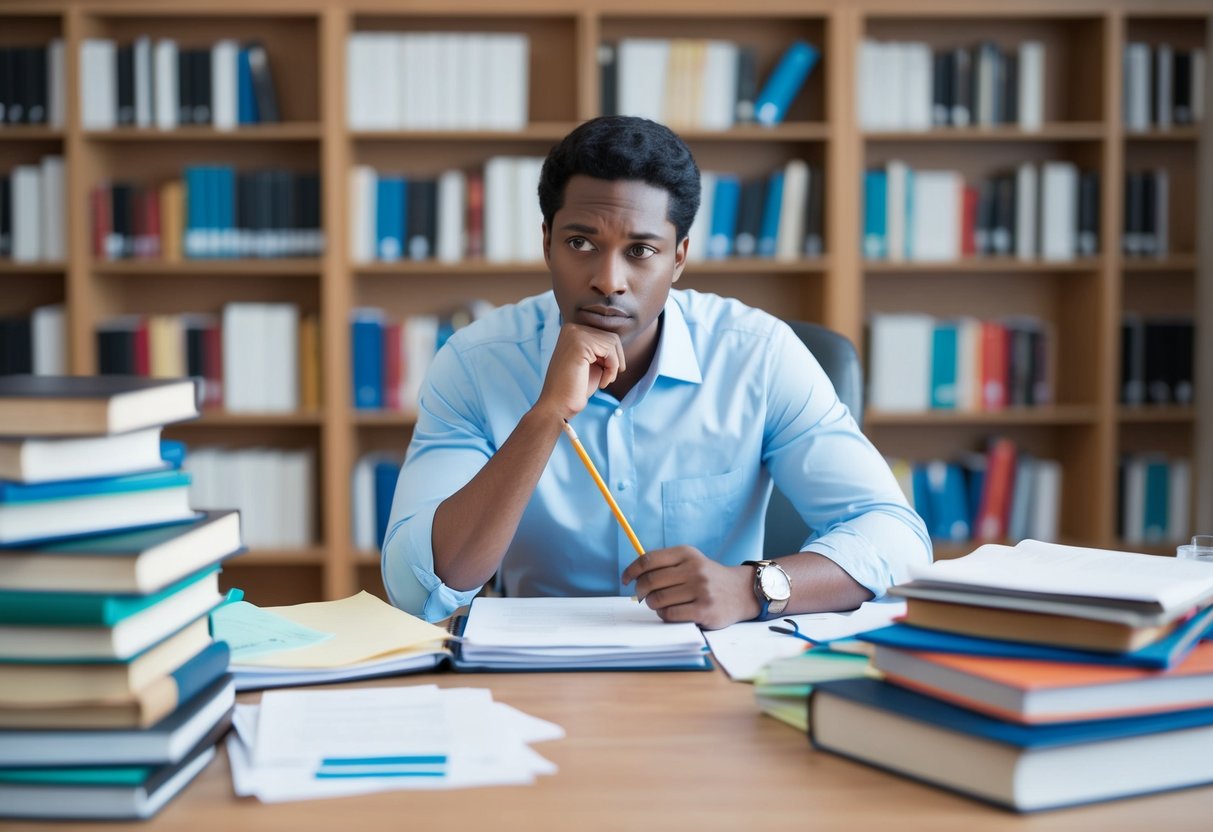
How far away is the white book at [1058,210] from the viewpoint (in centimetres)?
349

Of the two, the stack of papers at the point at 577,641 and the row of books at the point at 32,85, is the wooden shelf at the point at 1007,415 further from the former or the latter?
the row of books at the point at 32,85

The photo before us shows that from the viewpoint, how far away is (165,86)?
3.36m

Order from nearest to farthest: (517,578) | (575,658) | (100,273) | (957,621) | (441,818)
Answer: (441,818) < (957,621) < (575,658) < (517,578) < (100,273)

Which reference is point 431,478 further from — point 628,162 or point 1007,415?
point 1007,415

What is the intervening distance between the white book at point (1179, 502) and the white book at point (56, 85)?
11.3ft

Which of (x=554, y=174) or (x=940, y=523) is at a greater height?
(x=554, y=174)

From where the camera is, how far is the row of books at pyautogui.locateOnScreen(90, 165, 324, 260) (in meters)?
3.42

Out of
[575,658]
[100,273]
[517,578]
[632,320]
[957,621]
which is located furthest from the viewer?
[100,273]

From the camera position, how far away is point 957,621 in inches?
34.8

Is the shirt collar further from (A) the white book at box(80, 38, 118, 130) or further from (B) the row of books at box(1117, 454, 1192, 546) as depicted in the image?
(B) the row of books at box(1117, 454, 1192, 546)

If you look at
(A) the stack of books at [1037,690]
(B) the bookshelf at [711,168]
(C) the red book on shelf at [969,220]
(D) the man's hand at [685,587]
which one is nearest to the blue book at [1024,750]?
(A) the stack of books at [1037,690]

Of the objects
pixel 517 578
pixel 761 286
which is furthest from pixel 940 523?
pixel 517 578

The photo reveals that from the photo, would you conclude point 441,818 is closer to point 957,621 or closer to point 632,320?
point 957,621

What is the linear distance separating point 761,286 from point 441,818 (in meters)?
3.04
